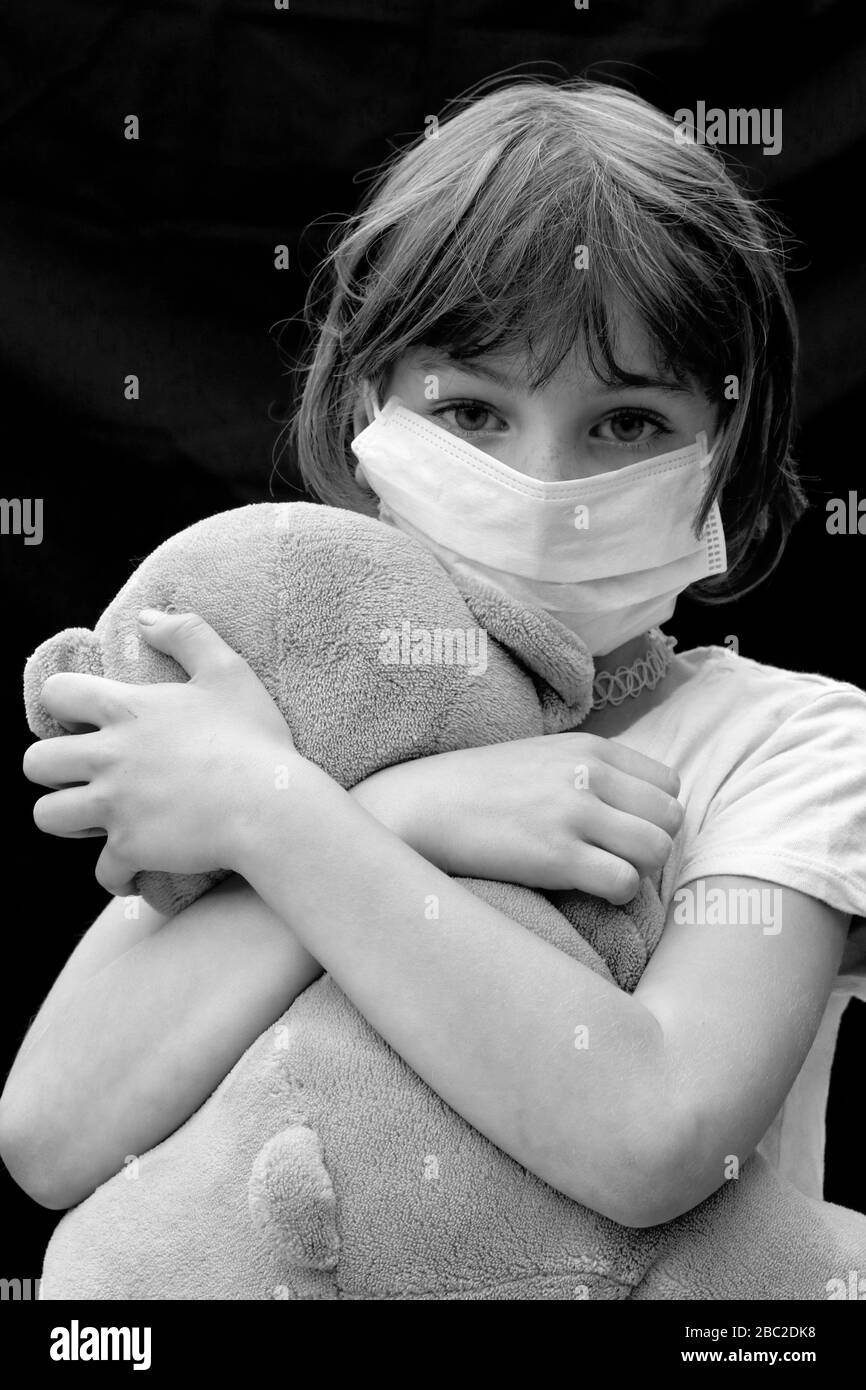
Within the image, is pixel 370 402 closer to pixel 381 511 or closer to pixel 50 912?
pixel 381 511

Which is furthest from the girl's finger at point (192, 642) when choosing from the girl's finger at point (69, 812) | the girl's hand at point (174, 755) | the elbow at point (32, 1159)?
the elbow at point (32, 1159)

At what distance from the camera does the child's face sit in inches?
46.0

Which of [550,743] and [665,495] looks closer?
[550,743]

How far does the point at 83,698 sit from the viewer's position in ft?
3.40

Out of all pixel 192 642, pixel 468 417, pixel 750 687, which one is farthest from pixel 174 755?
pixel 750 687

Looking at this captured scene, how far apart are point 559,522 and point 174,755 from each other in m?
0.36

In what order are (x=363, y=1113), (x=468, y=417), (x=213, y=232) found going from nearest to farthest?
(x=363, y=1113)
(x=468, y=417)
(x=213, y=232)

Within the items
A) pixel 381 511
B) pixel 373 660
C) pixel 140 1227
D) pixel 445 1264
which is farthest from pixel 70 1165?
pixel 381 511

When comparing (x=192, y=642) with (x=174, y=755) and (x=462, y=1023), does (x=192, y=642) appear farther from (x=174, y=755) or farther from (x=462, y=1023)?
(x=462, y=1023)

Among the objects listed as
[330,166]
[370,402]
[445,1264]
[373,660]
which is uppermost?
[330,166]

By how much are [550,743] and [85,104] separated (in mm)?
1101

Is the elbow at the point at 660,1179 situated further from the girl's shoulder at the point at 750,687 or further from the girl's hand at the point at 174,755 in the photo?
the girl's shoulder at the point at 750,687

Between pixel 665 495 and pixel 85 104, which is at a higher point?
pixel 85 104

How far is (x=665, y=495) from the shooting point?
4.08 feet
